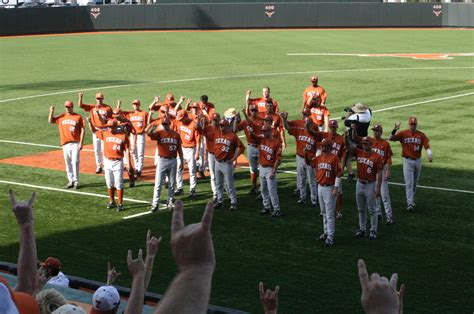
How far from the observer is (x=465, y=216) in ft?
55.6

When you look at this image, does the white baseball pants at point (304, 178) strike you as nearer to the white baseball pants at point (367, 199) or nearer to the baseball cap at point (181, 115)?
the white baseball pants at point (367, 199)

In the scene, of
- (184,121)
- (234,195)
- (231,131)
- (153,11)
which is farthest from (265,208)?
(153,11)

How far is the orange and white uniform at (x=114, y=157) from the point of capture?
17.4 m

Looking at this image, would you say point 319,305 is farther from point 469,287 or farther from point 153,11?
point 153,11

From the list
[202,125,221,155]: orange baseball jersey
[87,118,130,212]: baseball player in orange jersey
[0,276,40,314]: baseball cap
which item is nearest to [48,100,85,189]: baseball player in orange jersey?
[87,118,130,212]: baseball player in orange jersey

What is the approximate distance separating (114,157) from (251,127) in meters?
3.11

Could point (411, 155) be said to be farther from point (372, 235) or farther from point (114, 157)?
point (114, 157)

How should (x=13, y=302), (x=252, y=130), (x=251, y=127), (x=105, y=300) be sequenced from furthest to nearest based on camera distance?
(x=251, y=127) < (x=252, y=130) < (x=105, y=300) < (x=13, y=302)

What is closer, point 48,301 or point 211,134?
point 48,301

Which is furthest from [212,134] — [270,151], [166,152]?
[270,151]

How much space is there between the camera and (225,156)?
58.0 feet

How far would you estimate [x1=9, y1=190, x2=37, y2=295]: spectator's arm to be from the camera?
203 inches

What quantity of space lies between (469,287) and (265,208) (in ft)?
17.1

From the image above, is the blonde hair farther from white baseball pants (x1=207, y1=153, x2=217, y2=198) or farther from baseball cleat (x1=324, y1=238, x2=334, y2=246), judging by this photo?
white baseball pants (x1=207, y1=153, x2=217, y2=198)
